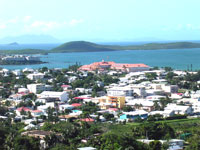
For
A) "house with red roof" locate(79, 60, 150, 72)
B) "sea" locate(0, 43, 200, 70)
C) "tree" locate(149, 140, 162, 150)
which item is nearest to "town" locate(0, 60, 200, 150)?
"tree" locate(149, 140, 162, 150)

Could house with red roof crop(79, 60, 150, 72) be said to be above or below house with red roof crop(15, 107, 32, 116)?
above

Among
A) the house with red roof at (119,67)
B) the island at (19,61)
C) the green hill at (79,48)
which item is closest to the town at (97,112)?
the house with red roof at (119,67)

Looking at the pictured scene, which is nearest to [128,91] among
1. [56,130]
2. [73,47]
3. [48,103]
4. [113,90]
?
[113,90]

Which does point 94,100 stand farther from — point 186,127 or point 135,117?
point 186,127

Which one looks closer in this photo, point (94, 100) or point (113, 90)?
point (94, 100)

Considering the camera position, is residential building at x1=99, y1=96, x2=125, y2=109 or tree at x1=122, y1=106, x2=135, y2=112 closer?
tree at x1=122, y1=106, x2=135, y2=112

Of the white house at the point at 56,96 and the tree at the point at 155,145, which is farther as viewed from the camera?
the white house at the point at 56,96

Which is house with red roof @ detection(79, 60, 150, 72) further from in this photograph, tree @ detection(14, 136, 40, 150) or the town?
tree @ detection(14, 136, 40, 150)

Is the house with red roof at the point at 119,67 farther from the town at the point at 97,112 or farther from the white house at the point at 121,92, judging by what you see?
the white house at the point at 121,92
